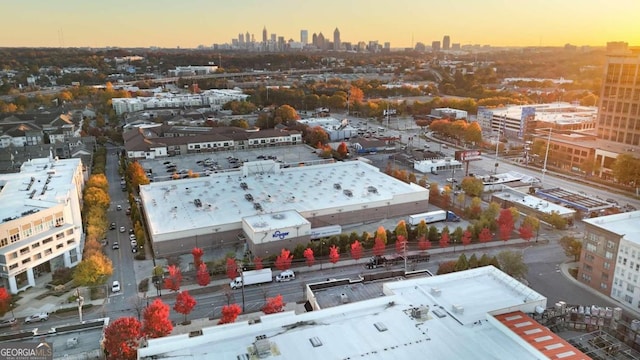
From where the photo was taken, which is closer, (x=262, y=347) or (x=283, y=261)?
(x=262, y=347)

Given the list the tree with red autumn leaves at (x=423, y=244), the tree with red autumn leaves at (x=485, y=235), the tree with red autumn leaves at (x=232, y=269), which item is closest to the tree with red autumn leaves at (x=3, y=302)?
the tree with red autumn leaves at (x=232, y=269)

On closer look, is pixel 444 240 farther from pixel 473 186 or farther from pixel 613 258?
pixel 473 186

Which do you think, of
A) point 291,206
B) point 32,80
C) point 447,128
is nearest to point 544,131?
point 447,128

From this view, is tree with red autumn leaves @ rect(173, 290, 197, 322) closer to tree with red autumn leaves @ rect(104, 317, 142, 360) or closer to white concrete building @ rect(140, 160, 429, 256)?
tree with red autumn leaves @ rect(104, 317, 142, 360)

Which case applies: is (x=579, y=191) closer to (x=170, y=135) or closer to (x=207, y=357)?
(x=207, y=357)

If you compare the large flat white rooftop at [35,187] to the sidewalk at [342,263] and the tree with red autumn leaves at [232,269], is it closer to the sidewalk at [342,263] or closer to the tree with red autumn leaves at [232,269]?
the sidewalk at [342,263]

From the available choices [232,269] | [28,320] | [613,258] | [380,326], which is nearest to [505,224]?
[613,258]
